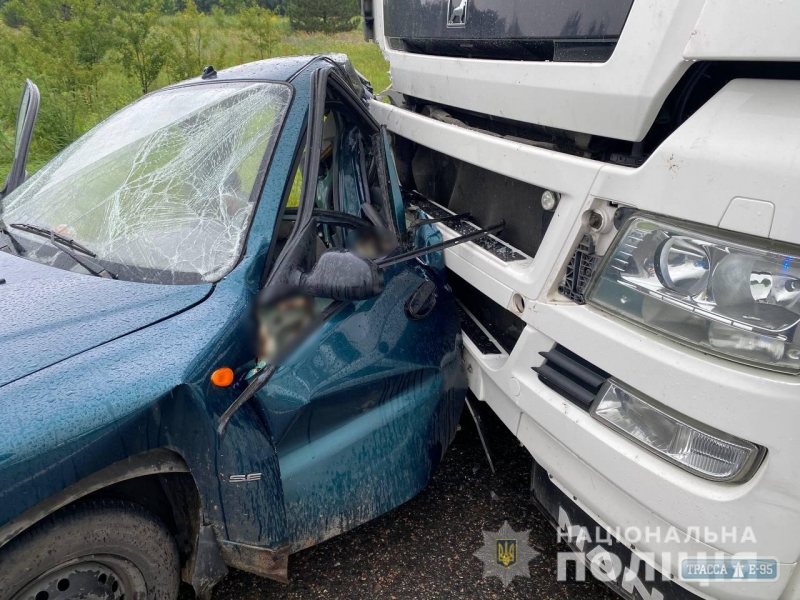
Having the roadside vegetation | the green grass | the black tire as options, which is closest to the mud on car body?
the black tire

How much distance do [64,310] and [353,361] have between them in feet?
2.83

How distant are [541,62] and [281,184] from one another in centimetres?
96

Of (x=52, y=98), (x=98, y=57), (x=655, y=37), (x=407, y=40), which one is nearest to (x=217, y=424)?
(x=655, y=37)

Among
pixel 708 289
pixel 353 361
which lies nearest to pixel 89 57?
pixel 353 361

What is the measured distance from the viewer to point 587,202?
1.60 m

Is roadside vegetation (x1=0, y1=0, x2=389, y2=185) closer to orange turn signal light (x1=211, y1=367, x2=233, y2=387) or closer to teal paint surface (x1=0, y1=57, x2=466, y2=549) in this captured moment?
teal paint surface (x1=0, y1=57, x2=466, y2=549)

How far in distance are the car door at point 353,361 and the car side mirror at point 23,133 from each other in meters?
1.17

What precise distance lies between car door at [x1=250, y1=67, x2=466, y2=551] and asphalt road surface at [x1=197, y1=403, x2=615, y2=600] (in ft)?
0.78

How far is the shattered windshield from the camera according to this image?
5.97 feet

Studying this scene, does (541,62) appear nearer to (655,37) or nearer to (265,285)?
(655,37)

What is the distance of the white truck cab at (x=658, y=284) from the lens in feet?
4.01

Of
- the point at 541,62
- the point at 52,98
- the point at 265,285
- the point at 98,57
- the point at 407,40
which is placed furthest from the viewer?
the point at 98,57

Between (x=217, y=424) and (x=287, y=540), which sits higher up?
(x=217, y=424)

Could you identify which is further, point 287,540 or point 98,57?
point 98,57
